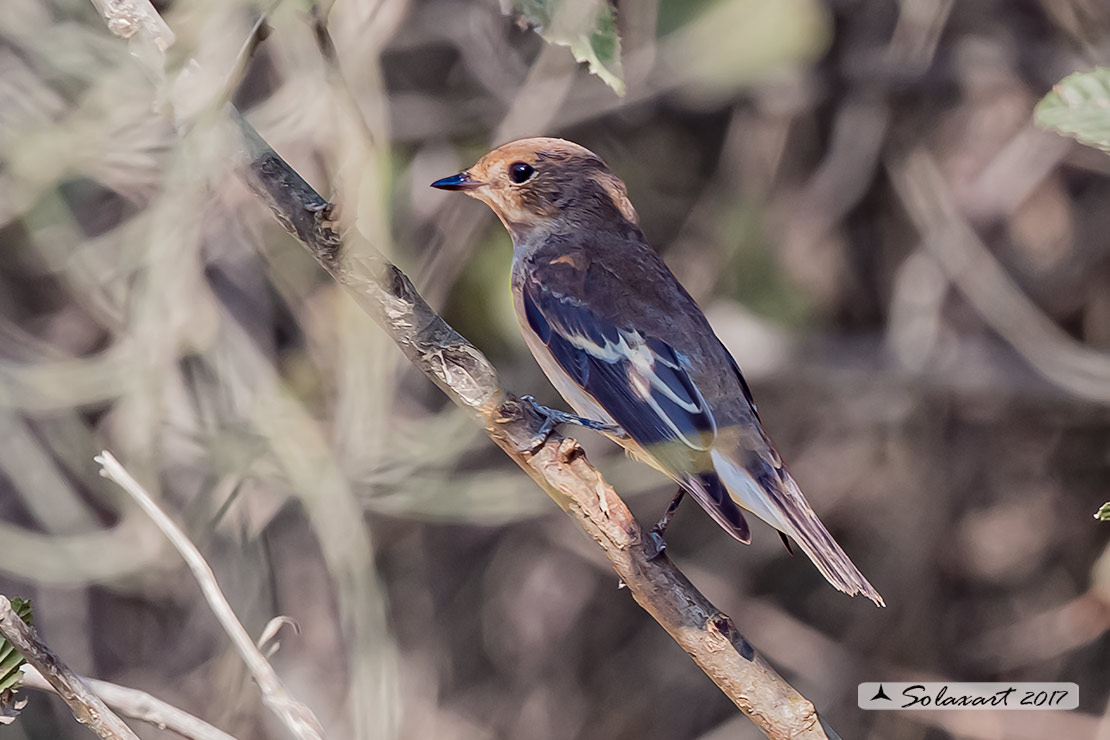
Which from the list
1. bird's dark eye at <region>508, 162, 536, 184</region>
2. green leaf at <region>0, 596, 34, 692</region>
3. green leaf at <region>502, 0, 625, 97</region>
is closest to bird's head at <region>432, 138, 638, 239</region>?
bird's dark eye at <region>508, 162, 536, 184</region>

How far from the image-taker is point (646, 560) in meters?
0.97

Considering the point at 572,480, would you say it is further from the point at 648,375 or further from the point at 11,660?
the point at 11,660

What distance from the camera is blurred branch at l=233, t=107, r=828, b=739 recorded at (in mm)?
930

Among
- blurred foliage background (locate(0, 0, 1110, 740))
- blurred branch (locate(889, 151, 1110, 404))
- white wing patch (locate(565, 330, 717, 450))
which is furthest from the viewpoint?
blurred branch (locate(889, 151, 1110, 404))

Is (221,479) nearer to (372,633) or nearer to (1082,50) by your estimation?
(372,633)

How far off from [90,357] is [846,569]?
5.38 feet

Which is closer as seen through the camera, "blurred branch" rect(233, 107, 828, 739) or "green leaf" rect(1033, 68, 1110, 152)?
"green leaf" rect(1033, 68, 1110, 152)

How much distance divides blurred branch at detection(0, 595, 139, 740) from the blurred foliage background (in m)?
0.80

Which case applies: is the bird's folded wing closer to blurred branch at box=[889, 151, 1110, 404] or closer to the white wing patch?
the white wing patch

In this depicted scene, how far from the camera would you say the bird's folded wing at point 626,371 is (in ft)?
3.83

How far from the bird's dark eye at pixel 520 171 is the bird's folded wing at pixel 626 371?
14cm
